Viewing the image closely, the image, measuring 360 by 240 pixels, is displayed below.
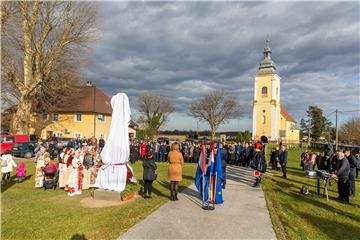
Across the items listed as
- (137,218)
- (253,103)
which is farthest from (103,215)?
(253,103)

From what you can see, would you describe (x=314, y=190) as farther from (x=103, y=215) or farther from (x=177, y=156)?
(x=103, y=215)

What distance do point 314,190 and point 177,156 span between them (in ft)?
23.1

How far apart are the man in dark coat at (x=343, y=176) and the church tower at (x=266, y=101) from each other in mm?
57023

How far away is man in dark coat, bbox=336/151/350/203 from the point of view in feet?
33.6

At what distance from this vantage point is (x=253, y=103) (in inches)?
2805

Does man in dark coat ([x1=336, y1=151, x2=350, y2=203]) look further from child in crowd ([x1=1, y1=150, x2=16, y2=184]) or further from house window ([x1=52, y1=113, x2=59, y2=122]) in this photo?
house window ([x1=52, y1=113, x2=59, y2=122])

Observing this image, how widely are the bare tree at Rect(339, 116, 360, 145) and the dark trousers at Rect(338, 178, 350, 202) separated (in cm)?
4413

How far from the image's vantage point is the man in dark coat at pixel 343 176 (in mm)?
10234

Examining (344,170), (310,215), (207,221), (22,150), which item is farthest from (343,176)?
(22,150)

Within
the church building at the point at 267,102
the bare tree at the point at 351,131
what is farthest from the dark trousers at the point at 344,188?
the church building at the point at 267,102

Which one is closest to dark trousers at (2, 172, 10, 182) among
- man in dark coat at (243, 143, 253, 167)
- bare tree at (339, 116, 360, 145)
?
man in dark coat at (243, 143, 253, 167)

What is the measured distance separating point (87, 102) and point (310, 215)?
1476 inches

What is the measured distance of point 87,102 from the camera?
4112cm

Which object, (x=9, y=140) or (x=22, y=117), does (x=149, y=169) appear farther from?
(x=22, y=117)
